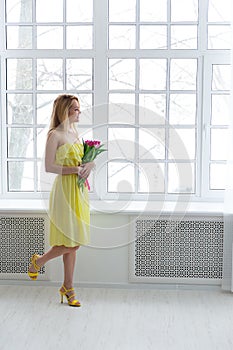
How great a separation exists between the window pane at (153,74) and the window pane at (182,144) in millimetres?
389

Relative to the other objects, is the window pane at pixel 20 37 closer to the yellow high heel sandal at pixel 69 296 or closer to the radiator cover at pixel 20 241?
the radiator cover at pixel 20 241

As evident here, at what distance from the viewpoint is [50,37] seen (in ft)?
14.7

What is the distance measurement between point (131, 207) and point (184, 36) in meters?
1.42

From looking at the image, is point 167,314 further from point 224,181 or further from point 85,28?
point 85,28

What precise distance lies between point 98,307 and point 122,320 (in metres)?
0.28

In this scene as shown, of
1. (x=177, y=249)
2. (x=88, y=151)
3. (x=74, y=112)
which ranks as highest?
(x=74, y=112)

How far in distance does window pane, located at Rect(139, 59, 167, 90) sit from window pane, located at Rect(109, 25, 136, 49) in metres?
0.17

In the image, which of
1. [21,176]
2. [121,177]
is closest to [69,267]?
[121,177]

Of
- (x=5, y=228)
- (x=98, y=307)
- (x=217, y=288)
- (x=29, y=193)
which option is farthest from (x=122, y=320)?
(x=29, y=193)

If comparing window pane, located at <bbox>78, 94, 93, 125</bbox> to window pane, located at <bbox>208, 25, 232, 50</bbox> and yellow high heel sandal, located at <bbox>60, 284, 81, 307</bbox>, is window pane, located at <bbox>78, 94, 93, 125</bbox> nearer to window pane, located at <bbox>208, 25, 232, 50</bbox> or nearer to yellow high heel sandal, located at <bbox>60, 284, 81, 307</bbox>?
window pane, located at <bbox>208, 25, 232, 50</bbox>

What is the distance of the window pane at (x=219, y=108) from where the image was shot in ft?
14.5

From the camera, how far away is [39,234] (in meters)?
4.20

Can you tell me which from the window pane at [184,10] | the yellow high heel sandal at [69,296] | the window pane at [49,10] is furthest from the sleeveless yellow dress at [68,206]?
the window pane at [184,10]

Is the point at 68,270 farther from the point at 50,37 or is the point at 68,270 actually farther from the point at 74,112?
the point at 50,37
